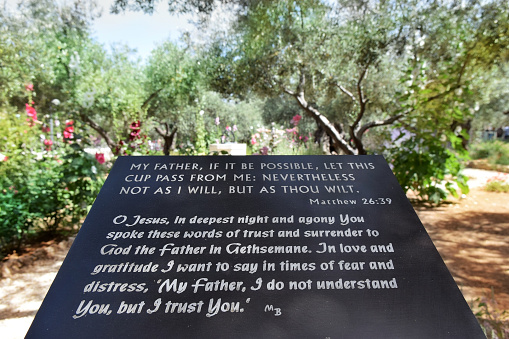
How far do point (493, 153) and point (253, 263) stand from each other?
18156 millimetres

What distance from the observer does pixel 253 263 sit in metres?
1.50

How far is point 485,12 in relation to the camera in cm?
677

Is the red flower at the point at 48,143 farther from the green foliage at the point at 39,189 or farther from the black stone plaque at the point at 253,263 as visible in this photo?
the black stone plaque at the point at 253,263

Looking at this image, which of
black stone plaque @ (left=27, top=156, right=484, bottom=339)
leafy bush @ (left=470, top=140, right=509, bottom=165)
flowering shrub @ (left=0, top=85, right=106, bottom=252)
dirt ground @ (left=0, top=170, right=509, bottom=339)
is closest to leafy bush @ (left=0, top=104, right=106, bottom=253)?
flowering shrub @ (left=0, top=85, right=106, bottom=252)

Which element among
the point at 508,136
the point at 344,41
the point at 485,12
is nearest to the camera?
the point at 485,12

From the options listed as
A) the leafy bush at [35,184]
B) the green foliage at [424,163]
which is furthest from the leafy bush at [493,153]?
the leafy bush at [35,184]

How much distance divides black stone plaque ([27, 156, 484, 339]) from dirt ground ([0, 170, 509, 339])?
147cm

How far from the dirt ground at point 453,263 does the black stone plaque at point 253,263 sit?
1.47m

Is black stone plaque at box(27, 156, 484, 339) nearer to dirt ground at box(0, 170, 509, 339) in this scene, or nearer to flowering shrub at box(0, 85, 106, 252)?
dirt ground at box(0, 170, 509, 339)

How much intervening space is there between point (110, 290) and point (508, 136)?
131ft

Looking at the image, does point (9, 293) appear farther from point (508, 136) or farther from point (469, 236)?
point (508, 136)

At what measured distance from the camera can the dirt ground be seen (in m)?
3.18

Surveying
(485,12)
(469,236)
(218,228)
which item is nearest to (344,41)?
(485,12)

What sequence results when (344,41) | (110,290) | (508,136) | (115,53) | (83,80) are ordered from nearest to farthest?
(110,290)
(344,41)
(83,80)
(115,53)
(508,136)
